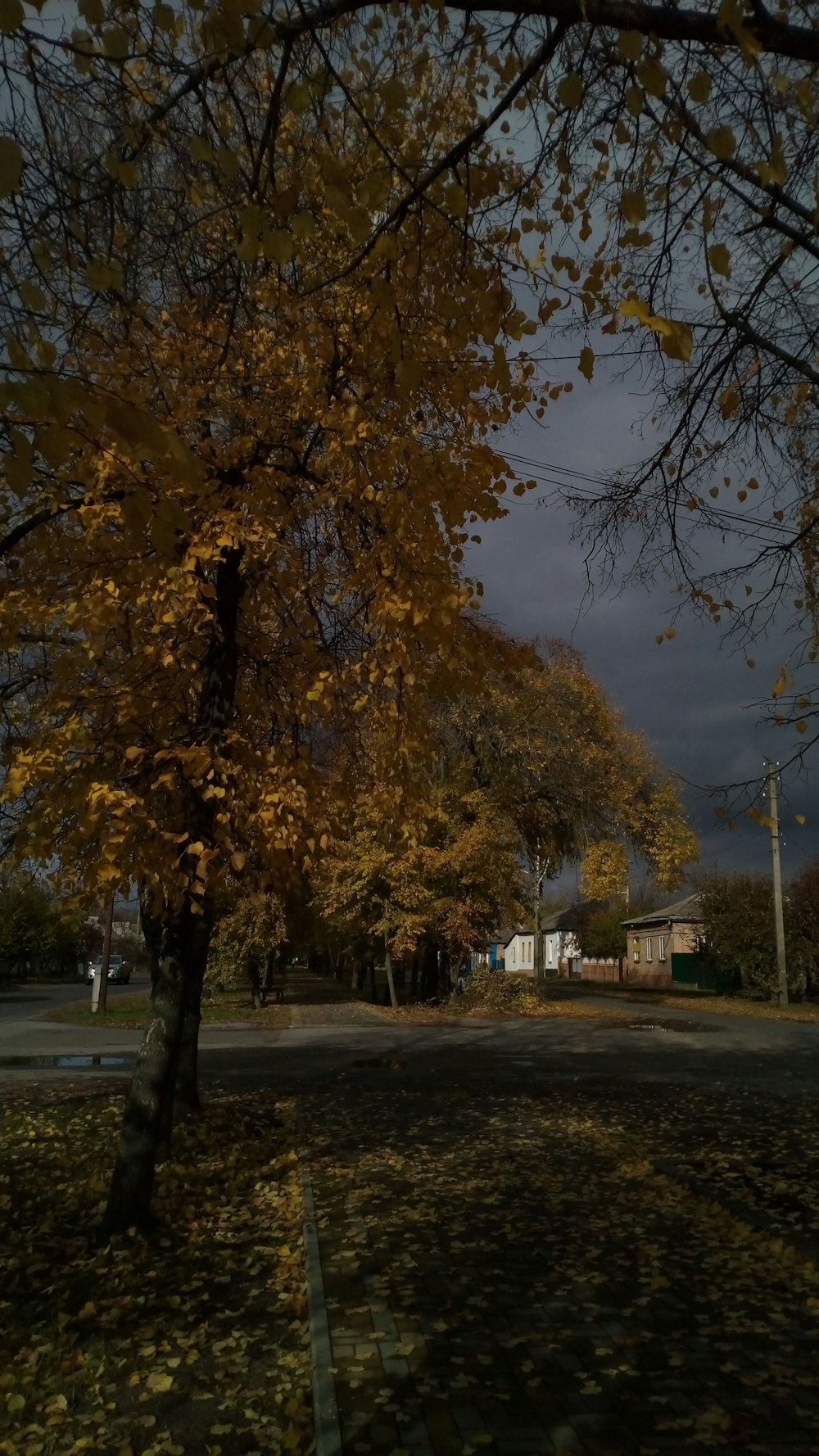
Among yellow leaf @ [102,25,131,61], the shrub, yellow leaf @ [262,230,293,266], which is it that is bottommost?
the shrub

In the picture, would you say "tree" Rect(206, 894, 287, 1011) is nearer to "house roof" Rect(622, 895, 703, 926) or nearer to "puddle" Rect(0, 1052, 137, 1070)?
"puddle" Rect(0, 1052, 137, 1070)

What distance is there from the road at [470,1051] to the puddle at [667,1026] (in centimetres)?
4

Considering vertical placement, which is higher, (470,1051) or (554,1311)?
(470,1051)

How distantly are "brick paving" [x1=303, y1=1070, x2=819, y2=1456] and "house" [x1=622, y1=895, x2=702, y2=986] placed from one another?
3959 cm

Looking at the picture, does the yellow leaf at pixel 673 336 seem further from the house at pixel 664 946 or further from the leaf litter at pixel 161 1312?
the house at pixel 664 946

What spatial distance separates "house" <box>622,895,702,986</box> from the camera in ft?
168

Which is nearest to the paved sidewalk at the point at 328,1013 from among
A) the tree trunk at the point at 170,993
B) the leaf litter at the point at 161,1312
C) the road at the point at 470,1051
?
the road at the point at 470,1051

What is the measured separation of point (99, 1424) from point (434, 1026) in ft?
68.6

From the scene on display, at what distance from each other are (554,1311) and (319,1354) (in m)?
1.28

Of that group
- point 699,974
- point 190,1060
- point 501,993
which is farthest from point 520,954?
point 190,1060

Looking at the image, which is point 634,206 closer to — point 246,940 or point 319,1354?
point 319,1354

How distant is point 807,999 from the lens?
114ft

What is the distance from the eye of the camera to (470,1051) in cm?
1836

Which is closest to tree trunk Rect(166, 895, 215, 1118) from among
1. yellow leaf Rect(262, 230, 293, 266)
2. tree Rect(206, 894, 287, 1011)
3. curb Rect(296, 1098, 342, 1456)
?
curb Rect(296, 1098, 342, 1456)
